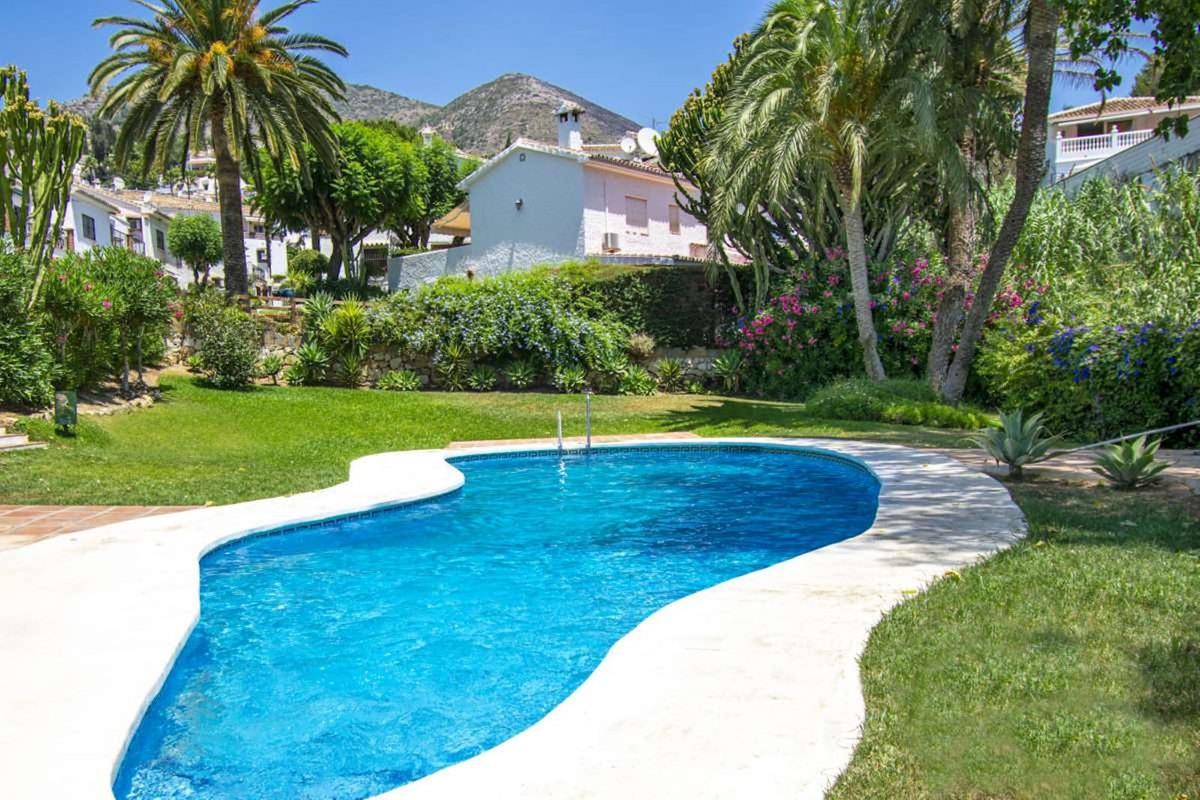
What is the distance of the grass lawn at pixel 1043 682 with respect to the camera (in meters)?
3.36

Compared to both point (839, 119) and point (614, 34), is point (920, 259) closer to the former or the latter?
point (839, 119)

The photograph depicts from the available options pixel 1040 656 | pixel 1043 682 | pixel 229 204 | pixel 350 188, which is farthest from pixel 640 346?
pixel 350 188

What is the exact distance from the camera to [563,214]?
104 ft

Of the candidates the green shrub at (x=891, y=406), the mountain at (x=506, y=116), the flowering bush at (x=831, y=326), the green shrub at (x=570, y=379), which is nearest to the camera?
the green shrub at (x=891, y=406)

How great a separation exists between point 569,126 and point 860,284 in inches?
1041

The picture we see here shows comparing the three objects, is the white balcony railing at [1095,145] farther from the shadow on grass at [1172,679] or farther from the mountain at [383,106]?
the mountain at [383,106]

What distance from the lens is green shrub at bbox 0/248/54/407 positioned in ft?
46.5

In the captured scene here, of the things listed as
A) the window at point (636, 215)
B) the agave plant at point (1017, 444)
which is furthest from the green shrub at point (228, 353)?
the agave plant at point (1017, 444)

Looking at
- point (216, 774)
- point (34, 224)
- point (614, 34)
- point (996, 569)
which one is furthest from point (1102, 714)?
point (614, 34)

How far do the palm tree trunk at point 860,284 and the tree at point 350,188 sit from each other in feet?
82.1

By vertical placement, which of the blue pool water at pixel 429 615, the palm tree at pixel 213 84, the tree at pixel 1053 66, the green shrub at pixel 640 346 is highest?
the palm tree at pixel 213 84

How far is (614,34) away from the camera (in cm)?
2738

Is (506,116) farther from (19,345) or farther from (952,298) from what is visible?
(19,345)

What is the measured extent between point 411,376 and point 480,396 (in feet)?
8.70
